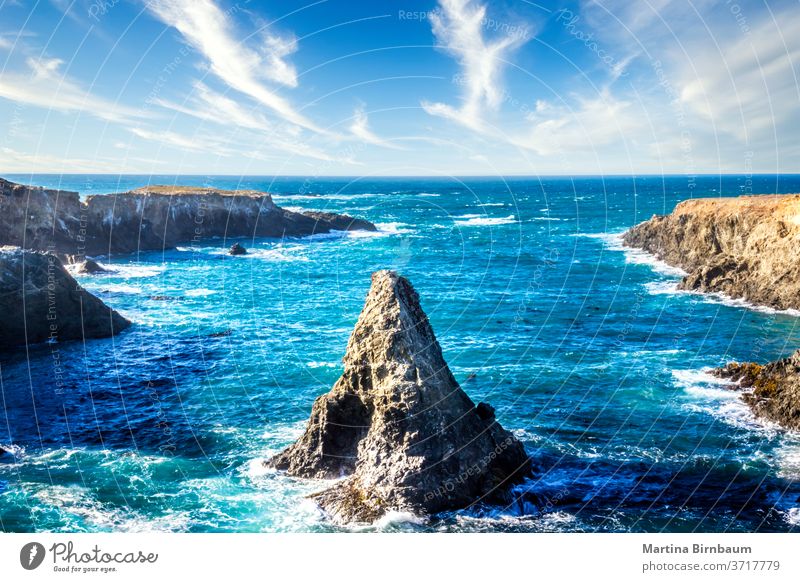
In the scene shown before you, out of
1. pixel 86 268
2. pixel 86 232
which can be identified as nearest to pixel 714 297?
pixel 86 268

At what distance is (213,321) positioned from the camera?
53.0 m

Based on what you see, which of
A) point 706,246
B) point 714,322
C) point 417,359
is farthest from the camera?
point 706,246

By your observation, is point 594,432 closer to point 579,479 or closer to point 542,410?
point 542,410

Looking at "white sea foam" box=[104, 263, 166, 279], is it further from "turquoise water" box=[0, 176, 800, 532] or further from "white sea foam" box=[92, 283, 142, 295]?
"white sea foam" box=[92, 283, 142, 295]

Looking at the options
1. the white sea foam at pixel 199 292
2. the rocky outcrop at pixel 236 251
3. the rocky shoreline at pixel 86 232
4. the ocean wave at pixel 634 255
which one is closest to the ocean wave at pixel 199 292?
the white sea foam at pixel 199 292

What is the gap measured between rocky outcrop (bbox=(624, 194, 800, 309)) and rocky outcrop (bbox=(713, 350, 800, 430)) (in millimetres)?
21743

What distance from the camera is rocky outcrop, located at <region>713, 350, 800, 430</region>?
30297mm

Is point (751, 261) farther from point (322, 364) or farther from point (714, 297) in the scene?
point (322, 364)

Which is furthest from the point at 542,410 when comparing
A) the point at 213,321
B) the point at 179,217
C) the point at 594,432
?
the point at 179,217

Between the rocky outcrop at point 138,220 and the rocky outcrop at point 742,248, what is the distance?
67619mm

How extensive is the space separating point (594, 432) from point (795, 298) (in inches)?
1357

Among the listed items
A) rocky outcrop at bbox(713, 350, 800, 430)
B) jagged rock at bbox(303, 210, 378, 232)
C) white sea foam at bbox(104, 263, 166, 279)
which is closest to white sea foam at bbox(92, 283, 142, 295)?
white sea foam at bbox(104, 263, 166, 279)

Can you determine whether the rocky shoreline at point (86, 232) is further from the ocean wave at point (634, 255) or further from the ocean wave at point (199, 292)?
the ocean wave at point (634, 255)

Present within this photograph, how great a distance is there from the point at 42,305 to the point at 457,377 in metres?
30.4
